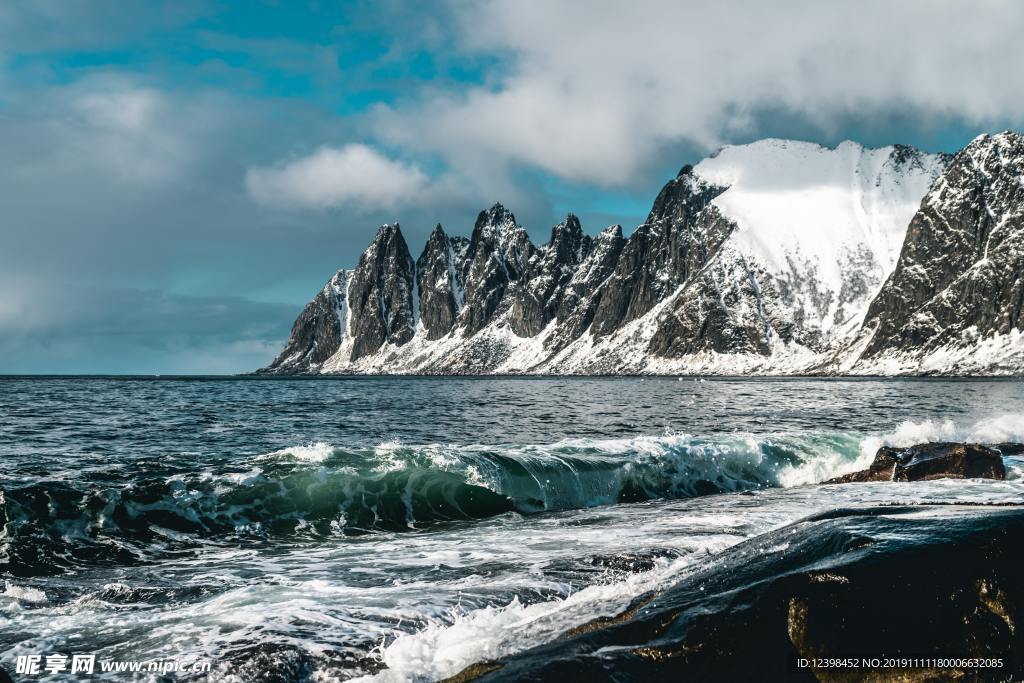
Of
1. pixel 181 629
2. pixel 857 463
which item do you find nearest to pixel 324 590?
pixel 181 629

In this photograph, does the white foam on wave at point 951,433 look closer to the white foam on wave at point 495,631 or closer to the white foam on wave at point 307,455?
the white foam on wave at point 307,455

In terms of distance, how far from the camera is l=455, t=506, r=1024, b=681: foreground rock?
7355mm

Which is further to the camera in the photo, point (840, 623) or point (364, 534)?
point (364, 534)

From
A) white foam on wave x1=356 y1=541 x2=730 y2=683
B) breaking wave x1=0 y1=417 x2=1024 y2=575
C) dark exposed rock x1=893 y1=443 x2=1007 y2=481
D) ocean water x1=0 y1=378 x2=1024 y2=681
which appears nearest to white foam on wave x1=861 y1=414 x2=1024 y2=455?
ocean water x1=0 y1=378 x2=1024 y2=681

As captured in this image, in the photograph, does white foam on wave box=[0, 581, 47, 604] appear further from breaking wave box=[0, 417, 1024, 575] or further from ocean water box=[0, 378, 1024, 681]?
breaking wave box=[0, 417, 1024, 575]

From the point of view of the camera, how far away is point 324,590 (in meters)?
12.9

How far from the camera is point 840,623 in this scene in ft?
25.2

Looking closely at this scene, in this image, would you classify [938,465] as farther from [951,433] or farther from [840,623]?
[840,623]

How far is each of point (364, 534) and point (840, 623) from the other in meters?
14.0

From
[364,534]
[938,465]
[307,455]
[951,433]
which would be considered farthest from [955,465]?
[307,455]

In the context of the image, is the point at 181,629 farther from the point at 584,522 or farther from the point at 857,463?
the point at 857,463

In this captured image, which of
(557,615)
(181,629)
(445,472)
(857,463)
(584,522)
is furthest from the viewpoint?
(857,463)

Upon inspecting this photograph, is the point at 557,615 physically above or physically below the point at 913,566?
below

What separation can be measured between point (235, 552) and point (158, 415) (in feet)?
132
